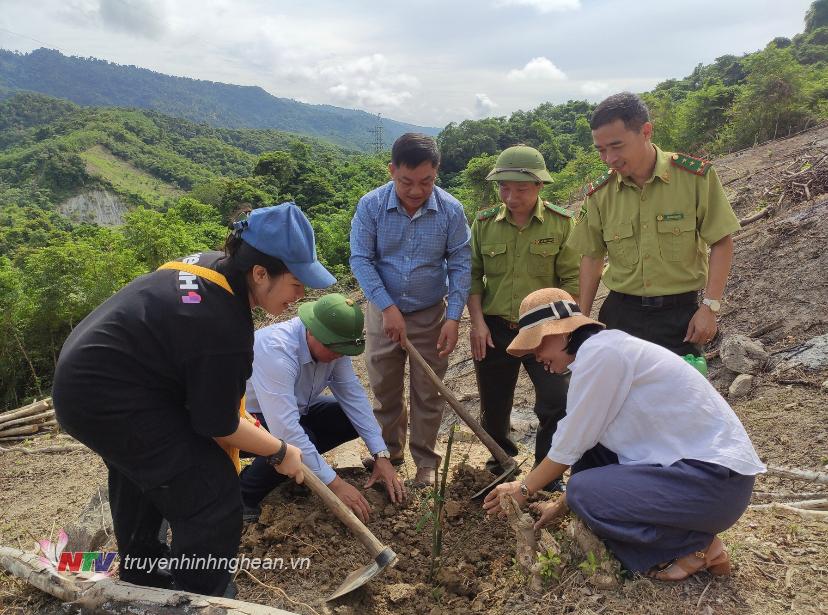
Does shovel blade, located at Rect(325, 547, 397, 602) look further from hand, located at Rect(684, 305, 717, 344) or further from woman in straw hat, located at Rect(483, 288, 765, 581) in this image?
hand, located at Rect(684, 305, 717, 344)

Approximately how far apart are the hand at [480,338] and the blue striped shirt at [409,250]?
143 millimetres

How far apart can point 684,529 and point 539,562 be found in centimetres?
60

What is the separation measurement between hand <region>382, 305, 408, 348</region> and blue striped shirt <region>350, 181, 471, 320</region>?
46 mm

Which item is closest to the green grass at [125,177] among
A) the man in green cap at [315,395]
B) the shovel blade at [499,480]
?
the man in green cap at [315,395]

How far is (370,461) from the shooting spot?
3705mm

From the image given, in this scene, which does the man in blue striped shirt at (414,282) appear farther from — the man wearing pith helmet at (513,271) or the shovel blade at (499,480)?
the shovel blade at (499,480)

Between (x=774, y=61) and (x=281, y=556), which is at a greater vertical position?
(x=774, y=61)

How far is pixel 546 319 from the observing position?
2186 millimetres

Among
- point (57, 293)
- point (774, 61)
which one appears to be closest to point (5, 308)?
point (57, 293)

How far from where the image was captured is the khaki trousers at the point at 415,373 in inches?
140

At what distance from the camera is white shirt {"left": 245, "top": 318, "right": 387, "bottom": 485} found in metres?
2.85

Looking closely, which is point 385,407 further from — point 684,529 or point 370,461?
point 684,529

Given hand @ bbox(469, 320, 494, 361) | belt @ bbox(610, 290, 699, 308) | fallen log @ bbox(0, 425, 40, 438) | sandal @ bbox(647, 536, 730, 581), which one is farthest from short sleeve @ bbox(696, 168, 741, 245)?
fallen log @ bbox(0, 425, 40, 438)

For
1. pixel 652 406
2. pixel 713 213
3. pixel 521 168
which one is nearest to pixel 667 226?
pixel 713 213
